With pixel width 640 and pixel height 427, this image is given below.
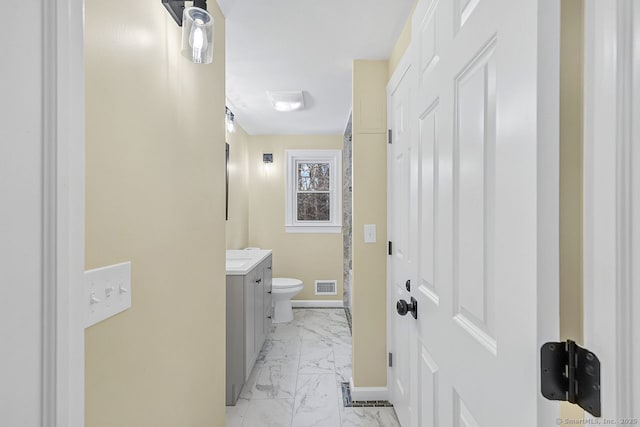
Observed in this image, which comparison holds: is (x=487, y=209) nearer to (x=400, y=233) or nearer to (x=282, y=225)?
(x=400, y=233)

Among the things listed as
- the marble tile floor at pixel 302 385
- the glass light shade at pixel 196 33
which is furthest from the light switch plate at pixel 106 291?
the marble tile floor at pixel 302 385

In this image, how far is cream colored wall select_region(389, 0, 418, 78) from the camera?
1751mm

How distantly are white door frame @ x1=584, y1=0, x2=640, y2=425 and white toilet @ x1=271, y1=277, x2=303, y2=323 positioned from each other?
3332 mm

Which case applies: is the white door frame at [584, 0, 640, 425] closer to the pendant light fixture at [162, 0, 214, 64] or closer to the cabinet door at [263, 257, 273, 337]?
the pendant light fixture at [162, 0, 214, 64]

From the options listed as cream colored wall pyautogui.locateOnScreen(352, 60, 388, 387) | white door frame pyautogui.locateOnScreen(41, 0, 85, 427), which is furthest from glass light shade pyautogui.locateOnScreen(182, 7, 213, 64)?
cream colored wall pyautogui.locateOnScreen(352, 60, 388, 387)

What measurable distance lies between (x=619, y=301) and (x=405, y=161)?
1.41 metres

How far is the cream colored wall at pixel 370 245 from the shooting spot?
221cm

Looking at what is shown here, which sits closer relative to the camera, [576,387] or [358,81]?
[576,387]

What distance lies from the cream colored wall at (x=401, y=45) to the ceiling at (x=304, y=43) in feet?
0.10

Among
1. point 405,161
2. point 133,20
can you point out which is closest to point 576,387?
point 133,20

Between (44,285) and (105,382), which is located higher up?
(44,285)

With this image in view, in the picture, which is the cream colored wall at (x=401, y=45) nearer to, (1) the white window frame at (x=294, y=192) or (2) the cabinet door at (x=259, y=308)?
(2) the cabinet door at (x=259, y=308)

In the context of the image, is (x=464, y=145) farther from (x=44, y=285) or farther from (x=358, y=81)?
(x=358, y=81)

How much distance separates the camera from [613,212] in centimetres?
42
